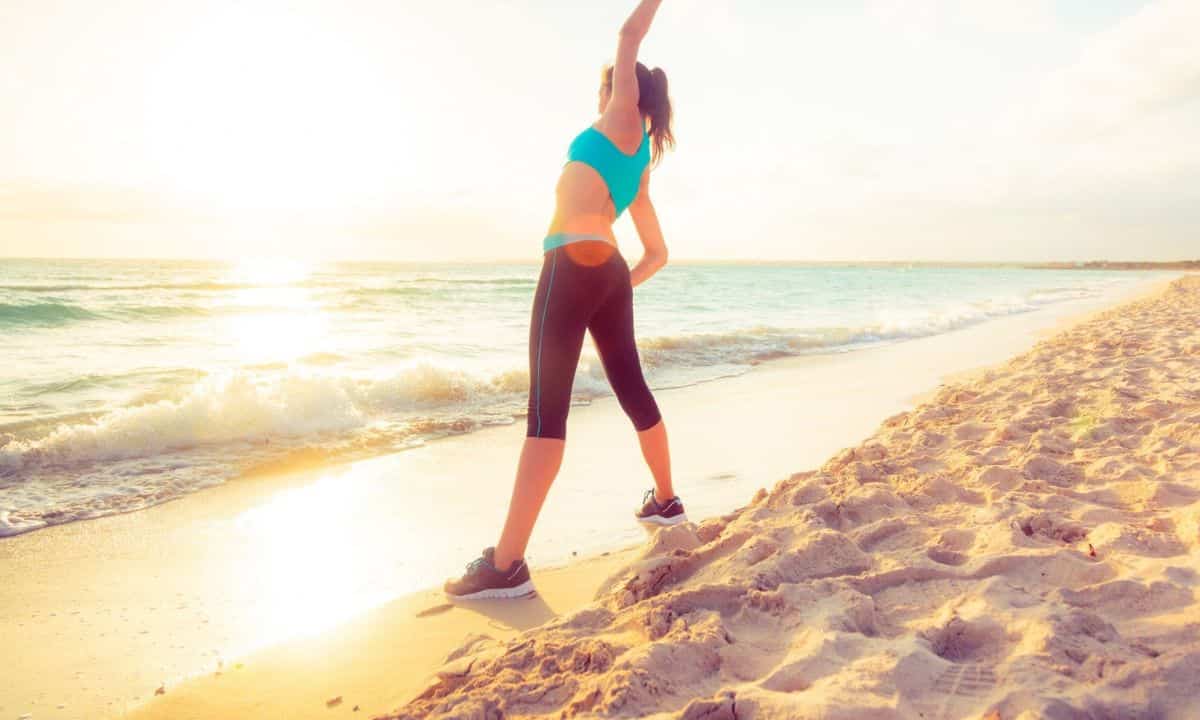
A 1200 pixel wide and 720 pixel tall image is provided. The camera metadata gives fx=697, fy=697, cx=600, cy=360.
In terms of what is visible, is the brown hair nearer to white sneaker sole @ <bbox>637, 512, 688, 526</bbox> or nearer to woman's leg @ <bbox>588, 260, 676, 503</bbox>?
woman's leg @ <bbox>588, 260, 676, 503</bbox>

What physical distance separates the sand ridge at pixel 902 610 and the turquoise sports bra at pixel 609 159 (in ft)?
4.08

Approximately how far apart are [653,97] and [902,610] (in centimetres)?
A: 185

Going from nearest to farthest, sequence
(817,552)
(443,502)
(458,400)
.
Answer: (817,552) < (443,502) < (458,400)

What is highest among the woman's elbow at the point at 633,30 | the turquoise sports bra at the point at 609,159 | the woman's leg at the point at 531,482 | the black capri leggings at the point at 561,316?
the woman's elbow at the point at 633,30

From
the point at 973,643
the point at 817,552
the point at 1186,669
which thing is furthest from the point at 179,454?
the point at 1186,669

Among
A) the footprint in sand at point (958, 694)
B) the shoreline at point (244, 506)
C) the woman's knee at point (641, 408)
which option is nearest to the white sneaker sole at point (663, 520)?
the shoreline at point (244, 506)

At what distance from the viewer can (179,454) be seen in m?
4.80

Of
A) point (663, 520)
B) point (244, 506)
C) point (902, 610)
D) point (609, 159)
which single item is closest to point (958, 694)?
point (902, 610)

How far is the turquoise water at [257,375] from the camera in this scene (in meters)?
4.56

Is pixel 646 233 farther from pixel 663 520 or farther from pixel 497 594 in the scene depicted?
pixel 497 594

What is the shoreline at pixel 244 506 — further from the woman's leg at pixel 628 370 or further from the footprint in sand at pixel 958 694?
the footprint in sand at pixel 958 694

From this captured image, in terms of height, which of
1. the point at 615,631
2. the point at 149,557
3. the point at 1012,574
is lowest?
the point at 149,557

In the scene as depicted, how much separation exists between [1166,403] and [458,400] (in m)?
5.40

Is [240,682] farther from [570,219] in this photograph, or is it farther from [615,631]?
[570,219]
